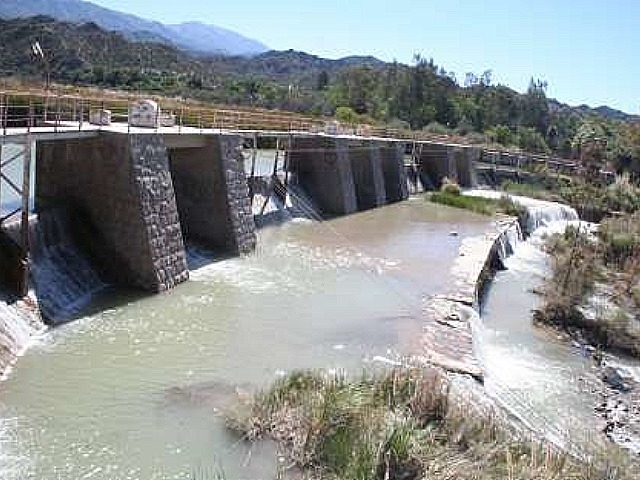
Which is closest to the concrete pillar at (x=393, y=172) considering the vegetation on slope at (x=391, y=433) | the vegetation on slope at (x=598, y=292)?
the vegetation on slope at (x=598, y=292)

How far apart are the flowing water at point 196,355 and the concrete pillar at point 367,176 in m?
12.0

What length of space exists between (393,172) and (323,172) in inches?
324

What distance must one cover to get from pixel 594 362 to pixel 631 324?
334 cm

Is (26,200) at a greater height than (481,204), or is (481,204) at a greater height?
(26,200)

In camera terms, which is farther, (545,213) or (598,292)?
(545,213)

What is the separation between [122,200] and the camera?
50.7 ft

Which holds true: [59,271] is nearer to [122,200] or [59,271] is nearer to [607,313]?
[122,200]

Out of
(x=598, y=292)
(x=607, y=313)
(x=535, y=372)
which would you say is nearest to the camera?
(x=535, y=372)

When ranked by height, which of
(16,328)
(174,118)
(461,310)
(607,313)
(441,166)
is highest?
(174,118)

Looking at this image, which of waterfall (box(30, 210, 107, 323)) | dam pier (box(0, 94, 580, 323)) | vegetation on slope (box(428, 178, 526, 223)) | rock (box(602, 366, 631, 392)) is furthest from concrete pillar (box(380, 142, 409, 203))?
waterfall (box(30, 210, 107, 323))

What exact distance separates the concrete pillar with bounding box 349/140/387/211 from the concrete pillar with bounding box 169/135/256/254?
13784mm

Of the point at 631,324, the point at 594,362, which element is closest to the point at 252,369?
the point at 594,362

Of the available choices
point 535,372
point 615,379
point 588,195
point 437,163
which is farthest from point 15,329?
point 588,195

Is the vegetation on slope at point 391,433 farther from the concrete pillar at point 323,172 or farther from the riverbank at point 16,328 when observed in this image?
the concrete pillar at point 323,172
